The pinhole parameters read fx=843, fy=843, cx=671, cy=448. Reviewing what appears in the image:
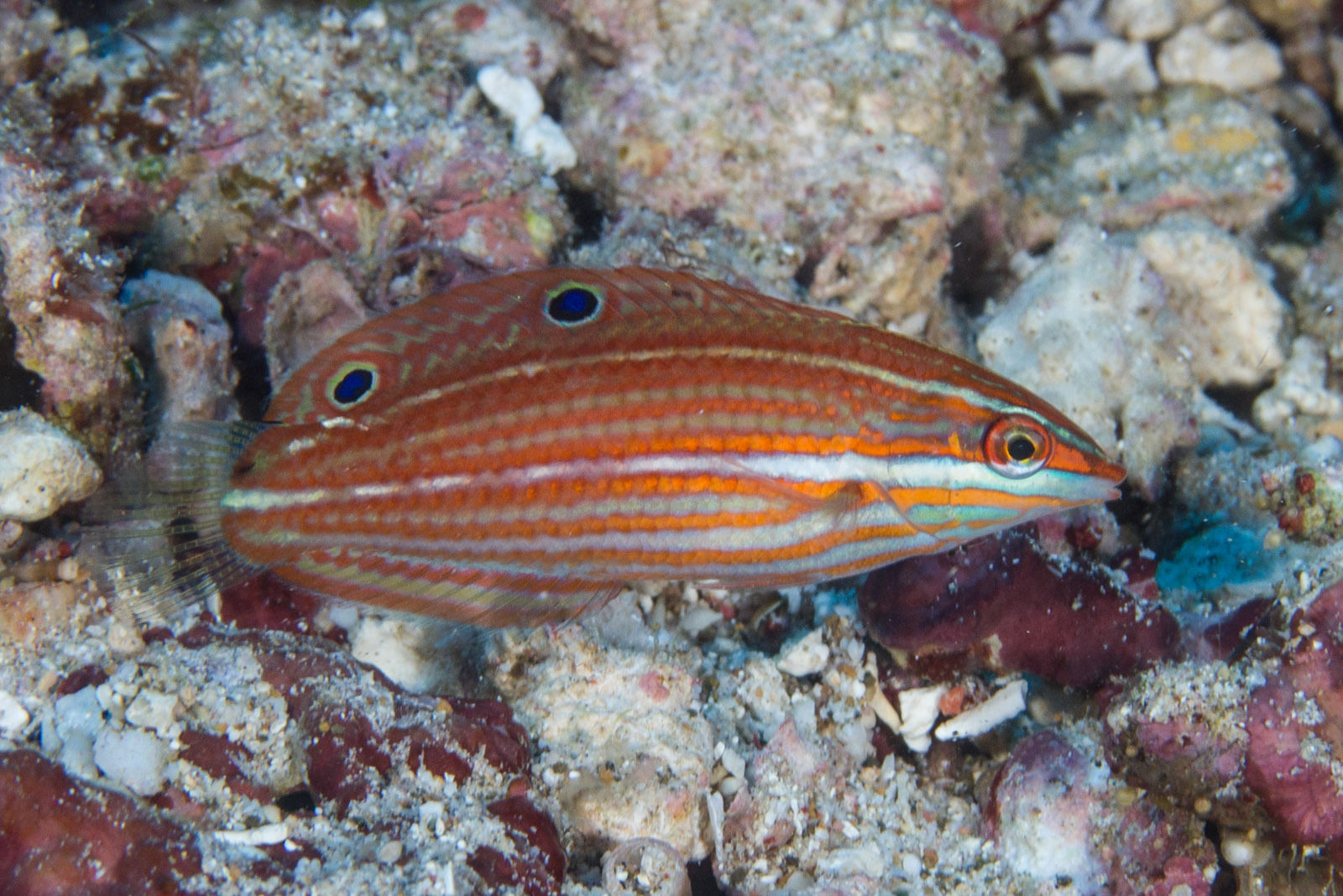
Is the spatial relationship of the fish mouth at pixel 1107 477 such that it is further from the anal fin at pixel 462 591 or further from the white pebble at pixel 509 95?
the white pebble at pixel 509 95

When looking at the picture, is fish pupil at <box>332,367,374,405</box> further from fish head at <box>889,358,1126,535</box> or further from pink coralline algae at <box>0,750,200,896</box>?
fish head at <box>889,358,1126,535</box>

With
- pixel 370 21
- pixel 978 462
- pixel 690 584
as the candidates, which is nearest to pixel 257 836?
pixel 690 584

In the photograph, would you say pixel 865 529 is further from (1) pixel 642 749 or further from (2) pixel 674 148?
(2) pixel 674 148

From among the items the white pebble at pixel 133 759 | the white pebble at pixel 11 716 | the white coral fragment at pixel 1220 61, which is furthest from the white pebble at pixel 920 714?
the white coral fragment at pixel 1220 61

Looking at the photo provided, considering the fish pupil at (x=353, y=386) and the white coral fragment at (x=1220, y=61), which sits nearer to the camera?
the fish pupil at (x=353, y=386)

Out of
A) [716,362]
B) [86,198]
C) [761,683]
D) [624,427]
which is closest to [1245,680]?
[761,683]

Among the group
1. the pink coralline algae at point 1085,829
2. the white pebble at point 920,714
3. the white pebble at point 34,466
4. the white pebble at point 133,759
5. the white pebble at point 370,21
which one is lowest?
the white pebble at point 920,714

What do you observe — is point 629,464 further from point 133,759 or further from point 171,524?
point 133,759
